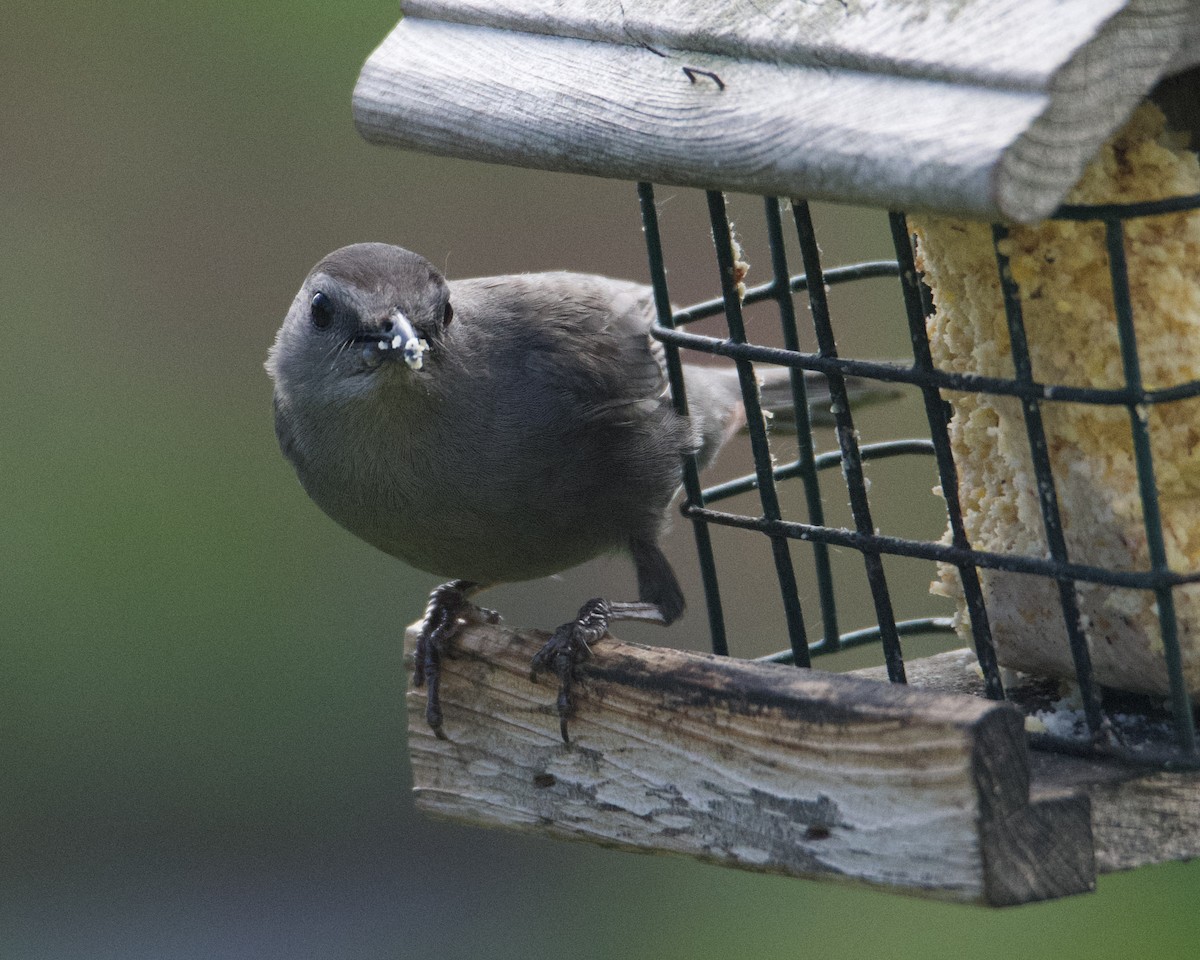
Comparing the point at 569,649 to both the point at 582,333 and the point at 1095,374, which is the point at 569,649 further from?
the point at 582,333

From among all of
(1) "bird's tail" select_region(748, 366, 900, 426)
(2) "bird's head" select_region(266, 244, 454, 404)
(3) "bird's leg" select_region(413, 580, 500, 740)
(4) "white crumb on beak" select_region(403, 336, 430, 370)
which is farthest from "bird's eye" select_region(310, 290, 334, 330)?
(1) "bird's tail" select_region(748, 366, 900, 426)

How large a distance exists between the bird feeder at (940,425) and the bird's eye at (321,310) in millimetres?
427

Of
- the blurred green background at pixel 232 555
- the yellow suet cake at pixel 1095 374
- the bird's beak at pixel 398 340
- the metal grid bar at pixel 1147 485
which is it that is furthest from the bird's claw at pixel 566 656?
the blurred green background at pixel 232 555

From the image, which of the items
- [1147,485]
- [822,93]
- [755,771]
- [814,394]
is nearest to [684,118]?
[822,93]

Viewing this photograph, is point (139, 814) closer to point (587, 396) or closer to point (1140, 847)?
point (587, 396)

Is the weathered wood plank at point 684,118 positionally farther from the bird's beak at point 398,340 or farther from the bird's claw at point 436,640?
the bird's claw at point 436,640

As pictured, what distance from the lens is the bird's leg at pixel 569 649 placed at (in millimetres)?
3305

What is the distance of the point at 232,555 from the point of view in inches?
312

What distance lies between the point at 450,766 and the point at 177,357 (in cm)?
498

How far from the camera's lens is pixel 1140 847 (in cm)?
279

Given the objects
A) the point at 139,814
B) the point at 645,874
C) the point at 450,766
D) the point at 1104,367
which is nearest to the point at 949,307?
the point at 1104,367

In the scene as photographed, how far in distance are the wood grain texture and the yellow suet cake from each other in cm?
61

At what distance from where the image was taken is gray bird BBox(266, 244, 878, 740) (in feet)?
13.0

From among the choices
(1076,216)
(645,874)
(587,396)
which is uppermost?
(1076,216)
